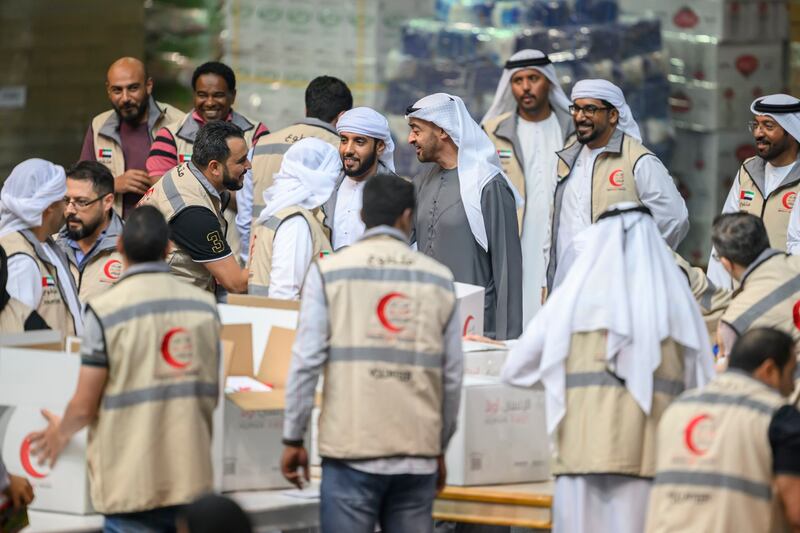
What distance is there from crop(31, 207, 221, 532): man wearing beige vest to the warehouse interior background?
18.9ft

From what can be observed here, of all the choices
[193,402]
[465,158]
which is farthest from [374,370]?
[465,158]

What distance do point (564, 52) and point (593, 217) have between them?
9.85ft

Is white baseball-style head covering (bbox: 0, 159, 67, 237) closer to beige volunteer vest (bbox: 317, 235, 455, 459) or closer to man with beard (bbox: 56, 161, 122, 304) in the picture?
man with beard (bbox: 56, 161, 122, 304)

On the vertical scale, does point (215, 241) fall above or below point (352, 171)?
below

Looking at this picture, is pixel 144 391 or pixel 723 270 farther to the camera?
pixel 723 270

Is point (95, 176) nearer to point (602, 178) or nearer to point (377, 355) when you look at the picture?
point (377, 355)

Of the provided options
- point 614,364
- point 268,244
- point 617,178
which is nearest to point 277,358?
point 268,244

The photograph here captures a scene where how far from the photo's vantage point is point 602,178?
25.9ft

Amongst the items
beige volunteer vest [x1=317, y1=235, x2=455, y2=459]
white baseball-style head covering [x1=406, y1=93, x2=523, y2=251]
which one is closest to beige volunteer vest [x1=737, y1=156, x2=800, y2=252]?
white baseball-style head covering [x1=406, y1=93, x2=523, y2=251]

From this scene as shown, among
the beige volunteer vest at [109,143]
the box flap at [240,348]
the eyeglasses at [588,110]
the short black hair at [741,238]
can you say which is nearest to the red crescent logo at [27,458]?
the box flap at [240,348]

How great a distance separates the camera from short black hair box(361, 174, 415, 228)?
5.06m

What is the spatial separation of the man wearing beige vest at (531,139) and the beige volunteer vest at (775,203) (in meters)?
1.10

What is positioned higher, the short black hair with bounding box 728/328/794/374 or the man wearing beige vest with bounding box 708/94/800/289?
the man wearing beige vest with bounding box 708/94/800/289

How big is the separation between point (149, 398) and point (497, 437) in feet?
4.66
